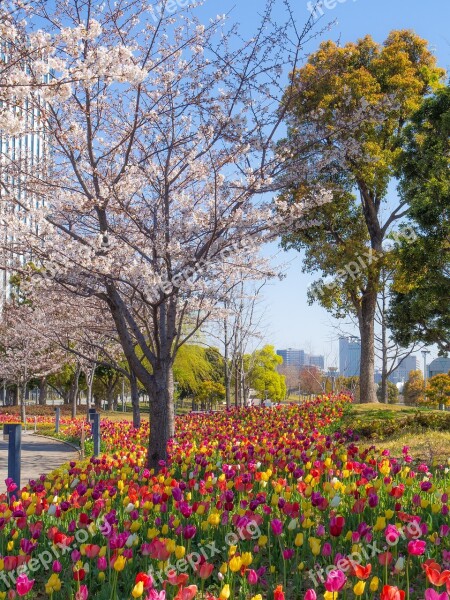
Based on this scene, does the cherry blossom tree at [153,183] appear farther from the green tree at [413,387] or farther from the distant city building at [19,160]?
the green tree at [413,387]

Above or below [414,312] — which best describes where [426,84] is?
above

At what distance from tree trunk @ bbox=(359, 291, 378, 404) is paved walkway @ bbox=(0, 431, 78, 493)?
29.1 ft

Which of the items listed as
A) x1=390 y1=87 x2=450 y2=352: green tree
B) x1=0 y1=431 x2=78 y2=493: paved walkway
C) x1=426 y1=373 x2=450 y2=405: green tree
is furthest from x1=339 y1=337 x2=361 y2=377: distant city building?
x1=0 y1=431 x2=78 y2=493: paved walkway

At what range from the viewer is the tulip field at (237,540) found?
3.07 m

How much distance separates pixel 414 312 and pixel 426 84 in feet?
27.0

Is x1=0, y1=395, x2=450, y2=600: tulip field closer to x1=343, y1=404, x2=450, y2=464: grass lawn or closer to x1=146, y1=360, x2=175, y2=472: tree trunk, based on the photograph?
x1=146, y1=360, x2=175, y2=472: tree trunk

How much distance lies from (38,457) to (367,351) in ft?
33.6

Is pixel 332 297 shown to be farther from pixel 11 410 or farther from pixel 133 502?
pixel 11 410

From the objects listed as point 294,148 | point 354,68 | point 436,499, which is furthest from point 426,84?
point 436,499

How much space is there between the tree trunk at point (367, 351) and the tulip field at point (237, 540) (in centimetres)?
1263

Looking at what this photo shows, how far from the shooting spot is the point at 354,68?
63.4 ft

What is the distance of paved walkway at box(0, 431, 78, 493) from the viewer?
10.7 metres

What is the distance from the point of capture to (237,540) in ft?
12.6

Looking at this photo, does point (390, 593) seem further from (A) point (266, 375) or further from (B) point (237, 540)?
(A) point (266, 375)
